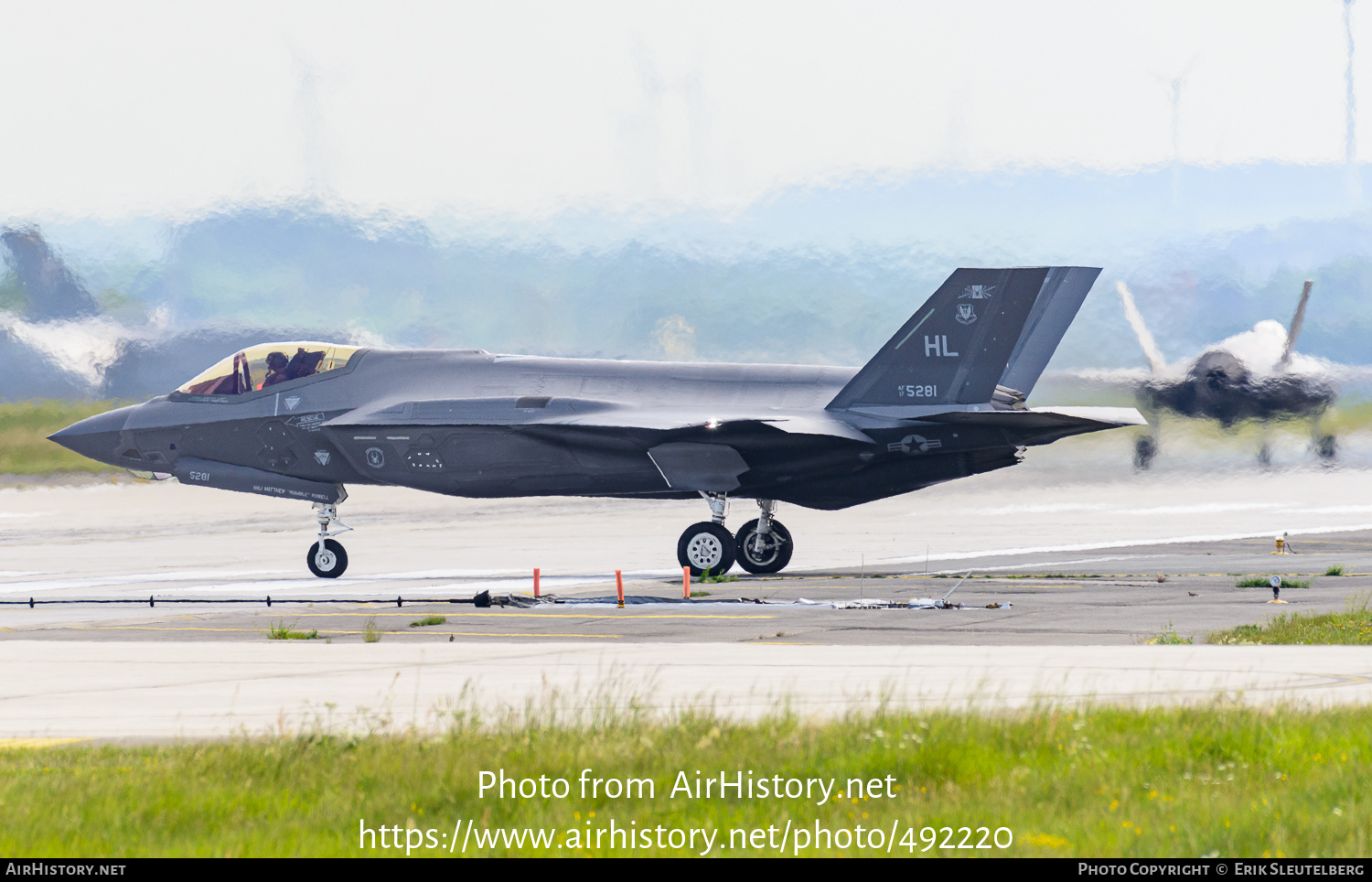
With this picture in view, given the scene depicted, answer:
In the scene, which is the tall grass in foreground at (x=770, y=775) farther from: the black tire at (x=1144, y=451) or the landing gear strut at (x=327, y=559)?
the black tire at (x=1144, y=451)

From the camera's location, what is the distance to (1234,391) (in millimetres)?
42438

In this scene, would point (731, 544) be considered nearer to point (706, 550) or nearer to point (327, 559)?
point (706, 550)

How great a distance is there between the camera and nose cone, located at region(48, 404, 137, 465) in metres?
29.0

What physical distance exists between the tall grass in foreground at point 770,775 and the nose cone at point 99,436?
20.8m

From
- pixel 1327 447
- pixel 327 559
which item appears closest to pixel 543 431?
pixel 327 559

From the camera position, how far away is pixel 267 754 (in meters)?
8.60

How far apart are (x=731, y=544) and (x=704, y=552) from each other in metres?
→ 0.54

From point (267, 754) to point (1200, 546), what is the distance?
27.4m

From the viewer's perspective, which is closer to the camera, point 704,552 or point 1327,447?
point 704,552

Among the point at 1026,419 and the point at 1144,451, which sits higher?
the point at 1026,419

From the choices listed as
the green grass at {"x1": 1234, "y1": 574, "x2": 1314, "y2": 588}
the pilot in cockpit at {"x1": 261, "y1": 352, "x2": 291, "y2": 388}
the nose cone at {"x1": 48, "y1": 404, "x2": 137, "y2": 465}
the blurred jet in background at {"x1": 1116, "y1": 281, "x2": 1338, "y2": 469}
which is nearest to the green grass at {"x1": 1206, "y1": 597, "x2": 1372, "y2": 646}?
the green grass at {"x1": 1234, "y1": 574, "x2": 1314, "y2": 588}

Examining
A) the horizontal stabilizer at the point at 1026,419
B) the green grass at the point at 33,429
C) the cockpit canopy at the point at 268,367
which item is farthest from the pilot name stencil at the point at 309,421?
the green grass at the point at 33,429

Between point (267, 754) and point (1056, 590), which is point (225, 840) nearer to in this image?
point (267, 754)

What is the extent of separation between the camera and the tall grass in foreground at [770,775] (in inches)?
274
